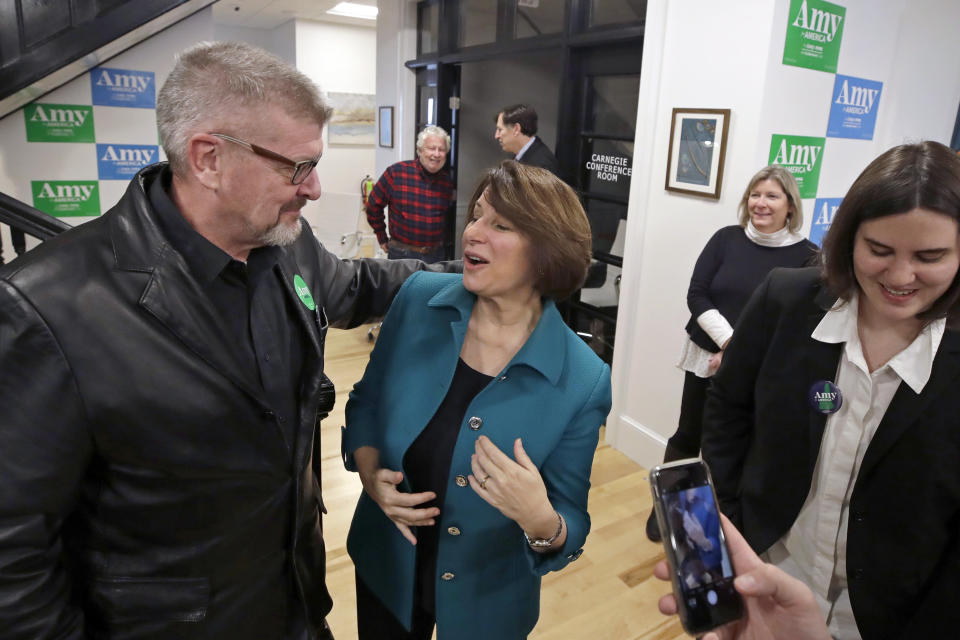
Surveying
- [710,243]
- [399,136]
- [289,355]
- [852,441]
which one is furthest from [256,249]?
[399,136]

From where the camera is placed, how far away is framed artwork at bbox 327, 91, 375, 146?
10070mm

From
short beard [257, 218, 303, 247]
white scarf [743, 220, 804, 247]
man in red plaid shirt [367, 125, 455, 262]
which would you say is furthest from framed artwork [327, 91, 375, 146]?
short beard [257, 218, 303, 247]

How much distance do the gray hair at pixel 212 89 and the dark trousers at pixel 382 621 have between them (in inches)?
42.0

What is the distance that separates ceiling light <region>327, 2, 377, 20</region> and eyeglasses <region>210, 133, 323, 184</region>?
8114 mm

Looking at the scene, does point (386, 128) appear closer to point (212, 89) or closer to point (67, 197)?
point (67, 197)

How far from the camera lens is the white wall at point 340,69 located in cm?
947

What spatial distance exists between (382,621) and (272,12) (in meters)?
9.30

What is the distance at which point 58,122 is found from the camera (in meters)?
3.34

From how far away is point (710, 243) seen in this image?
2803 millimetres

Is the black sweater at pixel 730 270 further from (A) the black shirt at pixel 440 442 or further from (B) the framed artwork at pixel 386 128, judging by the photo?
(B) the framed artwork at pixel 386 128

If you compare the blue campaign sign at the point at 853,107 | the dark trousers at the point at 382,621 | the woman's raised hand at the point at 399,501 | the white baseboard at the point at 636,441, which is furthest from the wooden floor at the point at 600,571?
the blue campaign sign at the point at 853,107

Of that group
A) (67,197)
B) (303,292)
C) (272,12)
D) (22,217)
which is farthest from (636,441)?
(272,12)

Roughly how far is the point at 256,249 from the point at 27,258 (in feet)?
1.20

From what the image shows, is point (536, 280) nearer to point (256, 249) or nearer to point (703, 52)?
point (256, 249)
